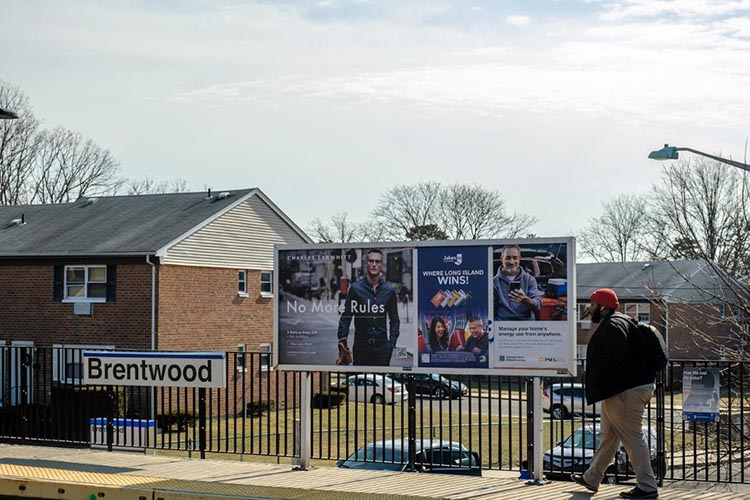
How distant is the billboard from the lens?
9992 mm

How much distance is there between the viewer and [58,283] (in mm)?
35469

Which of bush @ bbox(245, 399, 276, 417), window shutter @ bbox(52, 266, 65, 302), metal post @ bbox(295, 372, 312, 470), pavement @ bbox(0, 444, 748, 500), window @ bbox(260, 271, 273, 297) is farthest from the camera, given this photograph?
window @ bbox(260, 271, 273, 297)

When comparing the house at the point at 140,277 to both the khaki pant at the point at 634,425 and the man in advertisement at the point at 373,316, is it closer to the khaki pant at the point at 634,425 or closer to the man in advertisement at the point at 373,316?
the man in advertisement at the point at 373,316

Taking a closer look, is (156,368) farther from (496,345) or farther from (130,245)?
(130,245)

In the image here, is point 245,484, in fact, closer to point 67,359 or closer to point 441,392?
point 441,392

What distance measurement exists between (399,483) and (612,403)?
2377 millimetres

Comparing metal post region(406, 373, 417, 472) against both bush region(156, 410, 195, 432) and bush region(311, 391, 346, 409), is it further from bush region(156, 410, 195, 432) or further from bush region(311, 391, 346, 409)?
bush region(156, 410, 195, 432)

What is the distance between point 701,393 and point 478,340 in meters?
2.31

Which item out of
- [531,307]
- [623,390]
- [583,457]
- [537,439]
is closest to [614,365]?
[623,390]

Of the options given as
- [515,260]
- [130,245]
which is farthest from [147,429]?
[130,245]

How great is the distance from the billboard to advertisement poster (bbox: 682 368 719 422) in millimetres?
1202

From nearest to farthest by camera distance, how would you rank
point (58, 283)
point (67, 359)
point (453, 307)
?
1. point (453, 307)
2. point (67, 359)
3. point (58, 283)

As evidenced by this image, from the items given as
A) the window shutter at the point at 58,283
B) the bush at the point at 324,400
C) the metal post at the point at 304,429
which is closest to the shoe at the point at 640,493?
the metal post at the point at 304,429

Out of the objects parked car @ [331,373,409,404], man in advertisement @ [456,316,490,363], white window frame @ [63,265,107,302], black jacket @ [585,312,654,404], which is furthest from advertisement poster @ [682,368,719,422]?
white window frame @ [63,265,107,302]
